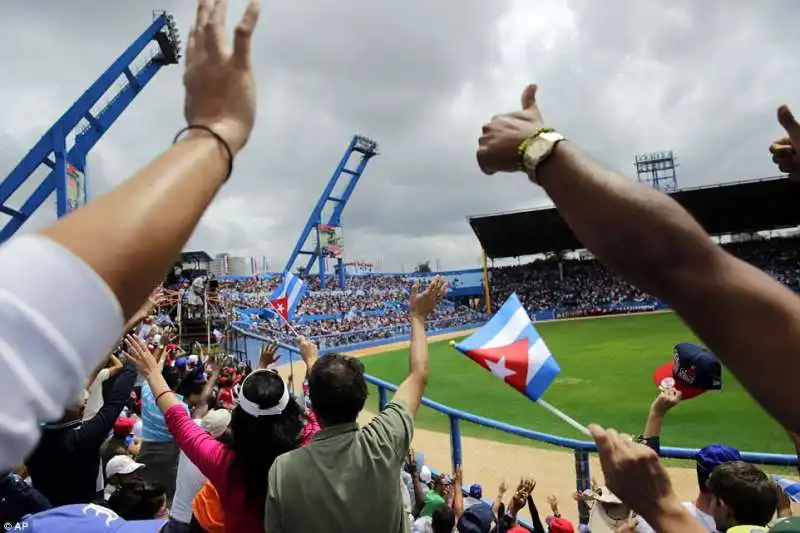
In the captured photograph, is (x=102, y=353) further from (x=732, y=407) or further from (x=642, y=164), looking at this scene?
(x=642, y=164)

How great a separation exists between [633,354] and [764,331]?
19.8 meters

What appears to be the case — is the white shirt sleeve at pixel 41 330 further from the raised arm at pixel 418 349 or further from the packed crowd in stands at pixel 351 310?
the packed crowd in stands at pixel 351 310

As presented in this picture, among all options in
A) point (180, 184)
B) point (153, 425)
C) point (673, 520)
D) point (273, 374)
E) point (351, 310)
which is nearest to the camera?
point (180, 184)

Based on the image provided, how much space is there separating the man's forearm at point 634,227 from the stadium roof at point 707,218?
3335 centimetres

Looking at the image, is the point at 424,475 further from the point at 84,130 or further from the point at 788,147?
the point at 84,130

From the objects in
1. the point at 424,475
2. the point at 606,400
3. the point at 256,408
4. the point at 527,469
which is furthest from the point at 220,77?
the point at 606,400

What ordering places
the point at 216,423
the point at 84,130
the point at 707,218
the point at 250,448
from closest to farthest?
the point at 250,448 → the point at 216,423 → the point at 84,130 → the point at 707,218

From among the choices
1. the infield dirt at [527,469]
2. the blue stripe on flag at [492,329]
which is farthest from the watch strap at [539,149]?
the infield dirt at [527,469]

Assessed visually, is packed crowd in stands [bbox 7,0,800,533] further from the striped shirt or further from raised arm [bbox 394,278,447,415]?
the striped shirt

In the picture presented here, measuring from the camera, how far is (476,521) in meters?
3.08

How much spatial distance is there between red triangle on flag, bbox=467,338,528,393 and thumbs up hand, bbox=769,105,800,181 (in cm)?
180

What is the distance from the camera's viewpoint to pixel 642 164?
59469mm

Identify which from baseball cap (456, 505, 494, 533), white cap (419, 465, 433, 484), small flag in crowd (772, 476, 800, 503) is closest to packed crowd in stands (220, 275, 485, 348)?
white cap (419, 465, 433, 484)

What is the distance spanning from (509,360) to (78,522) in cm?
218
